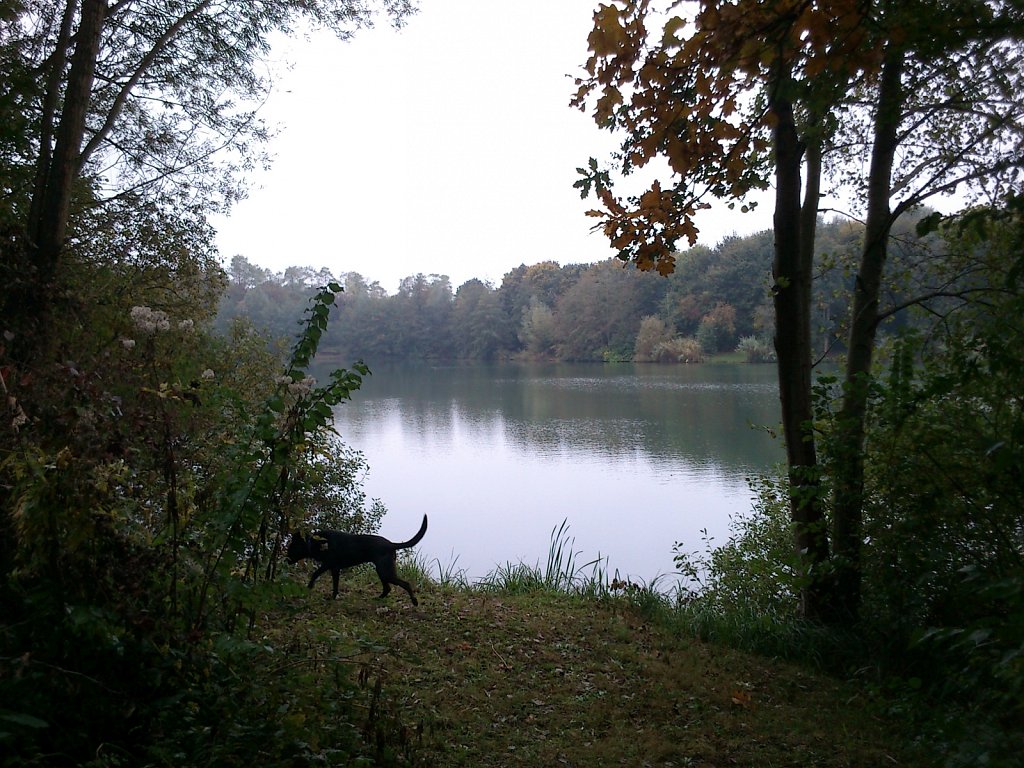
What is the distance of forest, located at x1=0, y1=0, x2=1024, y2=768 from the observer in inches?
80.9

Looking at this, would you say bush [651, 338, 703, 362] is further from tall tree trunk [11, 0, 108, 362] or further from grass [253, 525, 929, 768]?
tall tree trunk [11, 0, 108, 362]

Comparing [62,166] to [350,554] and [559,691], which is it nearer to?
[350,554]

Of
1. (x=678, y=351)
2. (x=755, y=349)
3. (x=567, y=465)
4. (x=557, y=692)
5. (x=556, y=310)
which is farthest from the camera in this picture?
(x=556, y=310)

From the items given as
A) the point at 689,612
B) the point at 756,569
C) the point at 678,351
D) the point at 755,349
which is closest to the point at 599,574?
the point at 689,612

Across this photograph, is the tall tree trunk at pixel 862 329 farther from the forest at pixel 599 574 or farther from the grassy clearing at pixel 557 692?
the grassy clearing at pixel 557 692

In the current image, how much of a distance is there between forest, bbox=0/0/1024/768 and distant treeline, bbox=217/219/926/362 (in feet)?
60.6

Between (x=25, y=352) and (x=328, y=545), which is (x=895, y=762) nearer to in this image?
(x=328, y=545)

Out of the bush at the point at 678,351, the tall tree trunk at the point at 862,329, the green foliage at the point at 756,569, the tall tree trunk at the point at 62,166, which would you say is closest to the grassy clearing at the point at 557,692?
the tall tree trunk at the point at 862,329

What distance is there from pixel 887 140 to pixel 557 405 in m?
21.4

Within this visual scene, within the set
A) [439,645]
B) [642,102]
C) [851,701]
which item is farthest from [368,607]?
[642,102]

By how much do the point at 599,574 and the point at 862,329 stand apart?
3.32 meters

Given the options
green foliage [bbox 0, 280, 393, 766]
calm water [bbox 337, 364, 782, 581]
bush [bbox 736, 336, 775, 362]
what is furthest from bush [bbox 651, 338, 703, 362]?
green foliage [bbox 0, 280, 393, 766]

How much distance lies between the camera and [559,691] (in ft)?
11.7

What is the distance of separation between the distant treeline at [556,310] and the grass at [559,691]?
19.8 metres
